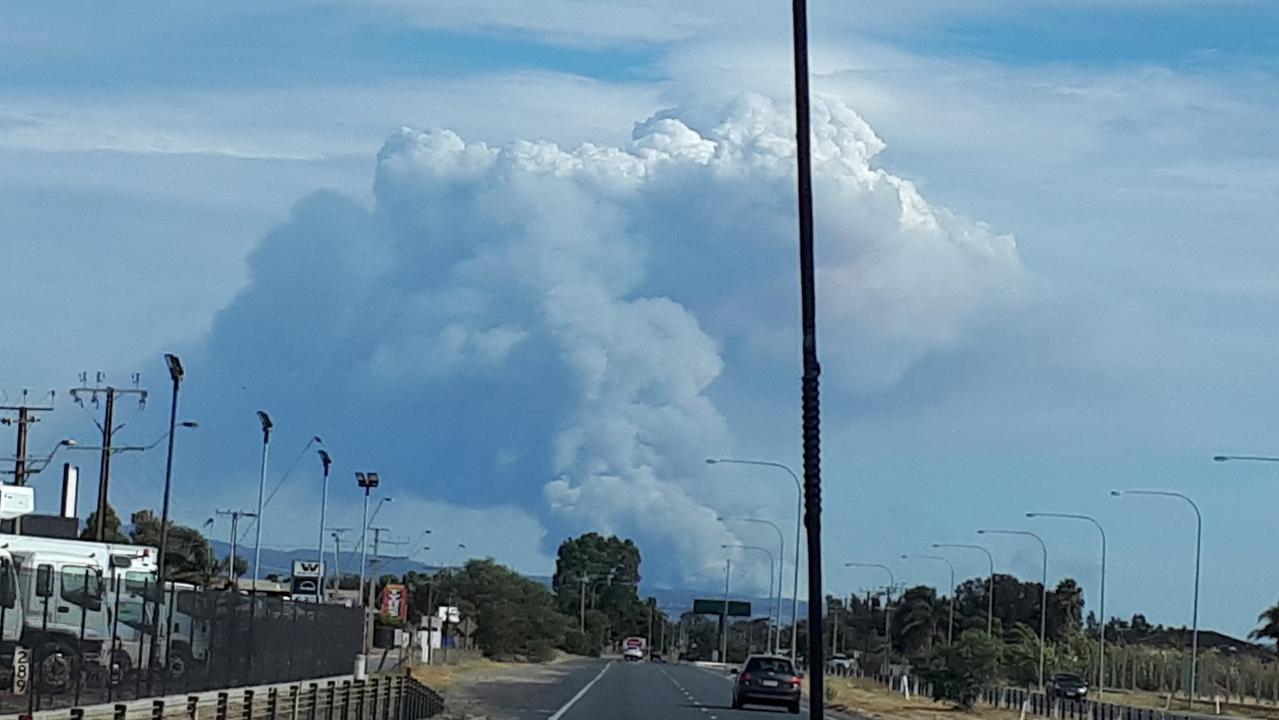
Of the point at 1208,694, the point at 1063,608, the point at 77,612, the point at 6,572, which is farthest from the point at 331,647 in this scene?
the point at 1063,608

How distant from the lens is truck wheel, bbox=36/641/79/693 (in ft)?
90.2

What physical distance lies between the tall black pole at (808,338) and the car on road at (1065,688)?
82417 mm

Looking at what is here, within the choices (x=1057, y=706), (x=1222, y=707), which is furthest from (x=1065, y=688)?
(x=1057, y=706)

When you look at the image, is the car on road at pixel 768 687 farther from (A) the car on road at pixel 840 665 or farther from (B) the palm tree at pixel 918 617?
(B) the palm tree at pixel 918 617

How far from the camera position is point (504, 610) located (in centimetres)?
14362

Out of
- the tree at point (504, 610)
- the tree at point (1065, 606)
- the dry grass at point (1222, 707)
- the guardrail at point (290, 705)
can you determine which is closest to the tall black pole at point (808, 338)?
the guardrail at point (290, 705)

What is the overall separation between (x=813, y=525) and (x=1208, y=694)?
128 m

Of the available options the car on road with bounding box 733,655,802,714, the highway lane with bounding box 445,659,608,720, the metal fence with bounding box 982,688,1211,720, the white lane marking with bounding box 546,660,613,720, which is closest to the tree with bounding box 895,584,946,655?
the metal fence with bounding box 982,688,1211,720

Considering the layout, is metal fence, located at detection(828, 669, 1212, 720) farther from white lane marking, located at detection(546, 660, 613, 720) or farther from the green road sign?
the green road sign

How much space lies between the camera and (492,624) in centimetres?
14325

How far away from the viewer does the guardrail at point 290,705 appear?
24.5 m

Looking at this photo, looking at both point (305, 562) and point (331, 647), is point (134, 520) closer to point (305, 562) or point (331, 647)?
point (305, 562)

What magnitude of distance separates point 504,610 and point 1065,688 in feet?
162

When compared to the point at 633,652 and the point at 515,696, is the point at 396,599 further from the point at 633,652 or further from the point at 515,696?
the point at 633,652
